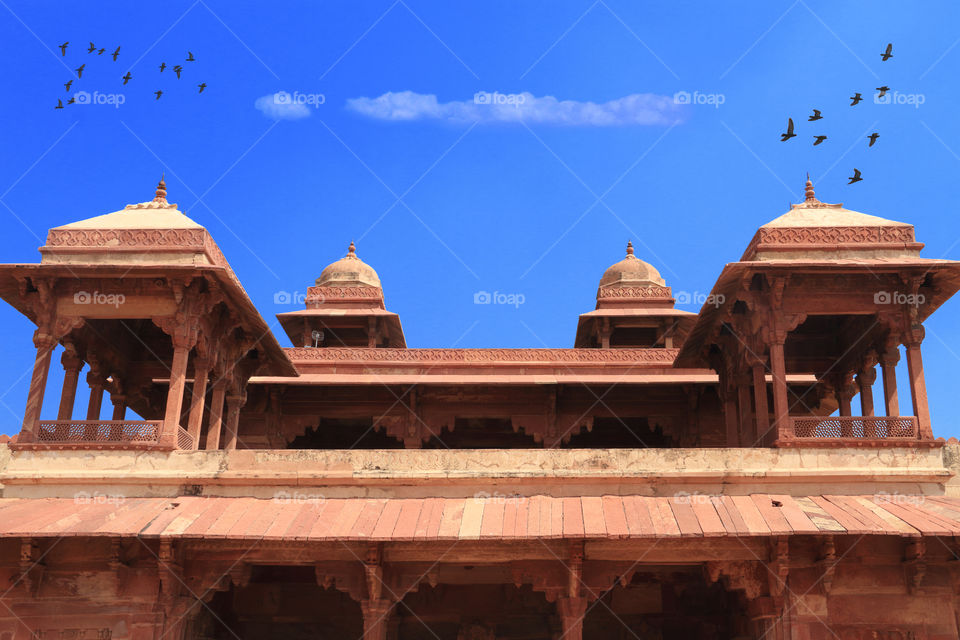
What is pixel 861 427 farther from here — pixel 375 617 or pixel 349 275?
pixel 349 275

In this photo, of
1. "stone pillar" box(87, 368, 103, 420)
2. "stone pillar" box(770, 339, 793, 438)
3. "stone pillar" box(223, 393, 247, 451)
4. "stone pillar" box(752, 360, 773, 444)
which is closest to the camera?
"stone pillar" box(770, 339, 793, 438)

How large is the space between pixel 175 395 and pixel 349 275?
52.9 ft

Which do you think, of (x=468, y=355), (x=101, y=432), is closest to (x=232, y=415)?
(x=101, y=432)

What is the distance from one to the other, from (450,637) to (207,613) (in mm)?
3892

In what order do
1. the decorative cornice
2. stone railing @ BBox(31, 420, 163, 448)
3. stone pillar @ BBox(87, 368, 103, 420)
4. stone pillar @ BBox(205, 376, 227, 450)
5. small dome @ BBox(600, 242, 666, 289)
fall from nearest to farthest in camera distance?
stone railing @ BBox(31, 420, 163, 448)
stone pillar @ BBox(205, 376, 227, 450)
stone pillar @ BBox(87, 368, 103, 420)
the decorative cornice
small dome @ BBox(600, 242, 666, 289)

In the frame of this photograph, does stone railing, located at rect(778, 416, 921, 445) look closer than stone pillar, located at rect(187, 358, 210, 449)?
Yes

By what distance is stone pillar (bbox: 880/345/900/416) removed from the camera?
13.9m

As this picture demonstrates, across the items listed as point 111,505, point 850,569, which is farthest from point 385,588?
point 850,569

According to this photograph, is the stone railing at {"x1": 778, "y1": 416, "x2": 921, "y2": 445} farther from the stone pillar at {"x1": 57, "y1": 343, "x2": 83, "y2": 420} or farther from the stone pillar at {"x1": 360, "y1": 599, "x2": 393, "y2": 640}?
the stone pillar at {"x1": 57, "y1": 343, "x2": 83, "y2": 420}

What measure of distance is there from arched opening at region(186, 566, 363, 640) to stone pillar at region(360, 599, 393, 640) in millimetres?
3560

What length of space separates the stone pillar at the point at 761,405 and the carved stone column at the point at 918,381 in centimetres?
208

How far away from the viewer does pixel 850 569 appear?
1209cm

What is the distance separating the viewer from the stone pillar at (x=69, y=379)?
49.8 feet

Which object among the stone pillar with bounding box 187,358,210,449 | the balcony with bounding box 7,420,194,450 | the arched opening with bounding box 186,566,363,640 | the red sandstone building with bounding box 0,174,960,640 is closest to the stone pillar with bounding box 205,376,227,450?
the red sandstone building with bounding box 0,174,960,640
